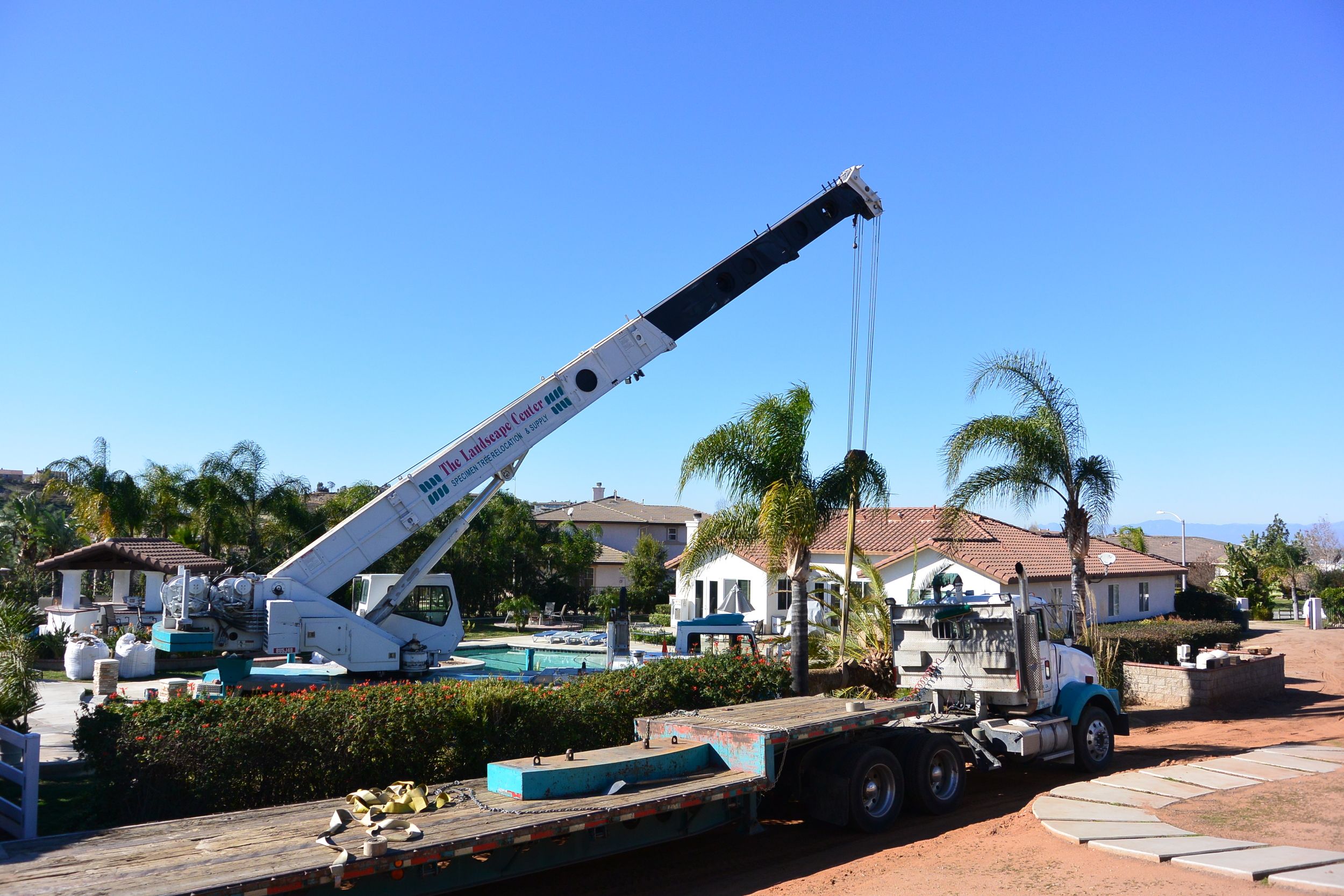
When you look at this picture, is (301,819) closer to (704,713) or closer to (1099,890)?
(704,713)

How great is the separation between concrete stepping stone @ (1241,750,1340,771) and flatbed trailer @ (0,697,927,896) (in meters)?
6.18

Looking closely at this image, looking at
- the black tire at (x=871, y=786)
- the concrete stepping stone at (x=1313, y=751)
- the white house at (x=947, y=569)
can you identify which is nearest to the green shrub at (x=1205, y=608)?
the white house at (x=947, y=569)

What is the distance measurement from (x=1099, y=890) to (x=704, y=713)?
4.68 metres

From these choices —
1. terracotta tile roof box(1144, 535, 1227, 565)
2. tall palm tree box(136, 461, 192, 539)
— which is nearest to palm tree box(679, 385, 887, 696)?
tall palm tree box(136, 461, 192, 539)

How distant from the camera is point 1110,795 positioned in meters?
11.1

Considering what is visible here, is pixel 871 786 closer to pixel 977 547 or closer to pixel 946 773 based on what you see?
pixel 946 773

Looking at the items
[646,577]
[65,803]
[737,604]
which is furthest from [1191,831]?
[646,577]

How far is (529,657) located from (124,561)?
1299cm

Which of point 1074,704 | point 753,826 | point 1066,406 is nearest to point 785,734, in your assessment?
point 753,826

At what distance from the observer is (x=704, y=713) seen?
37.0 ft

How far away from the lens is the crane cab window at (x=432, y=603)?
20141 mm

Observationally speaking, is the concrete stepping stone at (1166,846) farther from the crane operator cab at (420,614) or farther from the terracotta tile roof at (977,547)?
the terracotta tile roof at (977,547)

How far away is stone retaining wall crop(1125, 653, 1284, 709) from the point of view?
20.5 metres

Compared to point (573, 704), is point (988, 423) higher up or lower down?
higher up
